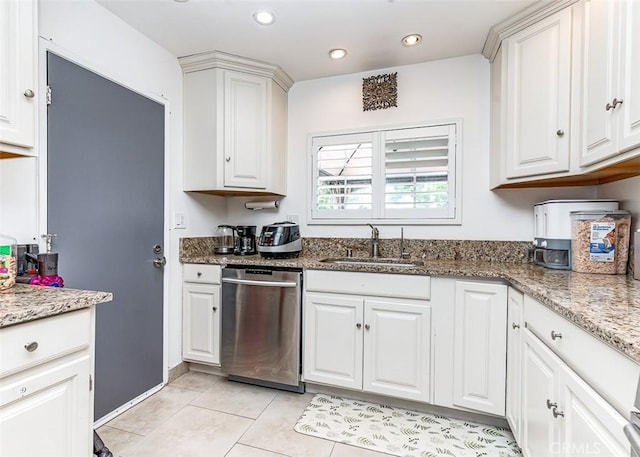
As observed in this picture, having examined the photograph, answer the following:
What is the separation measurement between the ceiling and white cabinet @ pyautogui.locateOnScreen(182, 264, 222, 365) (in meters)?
1.57

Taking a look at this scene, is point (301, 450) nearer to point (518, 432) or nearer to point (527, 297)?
→ point (518, 432)

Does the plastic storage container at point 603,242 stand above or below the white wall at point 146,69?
below

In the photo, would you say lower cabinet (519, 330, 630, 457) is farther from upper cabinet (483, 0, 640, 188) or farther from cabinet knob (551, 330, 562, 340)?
upper cabinet (483, 0, 640, 188)

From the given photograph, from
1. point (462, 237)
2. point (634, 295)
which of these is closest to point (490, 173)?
point (462, 237)

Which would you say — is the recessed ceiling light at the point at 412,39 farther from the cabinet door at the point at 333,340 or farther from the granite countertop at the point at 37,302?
the granite countertop at the point at 37,302

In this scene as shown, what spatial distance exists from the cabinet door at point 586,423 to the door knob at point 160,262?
223 centimetres

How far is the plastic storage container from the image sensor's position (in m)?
1.59

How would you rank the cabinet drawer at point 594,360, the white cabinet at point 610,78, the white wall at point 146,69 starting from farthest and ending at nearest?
the white wall at point 146,69, the white cabinet at point 610,78, the cabinet drawer at point 594,360

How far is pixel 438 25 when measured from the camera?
6.29 feet

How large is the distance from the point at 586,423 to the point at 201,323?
7.20ft

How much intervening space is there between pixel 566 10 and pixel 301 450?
2.65 m

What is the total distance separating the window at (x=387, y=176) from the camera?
7.64ft

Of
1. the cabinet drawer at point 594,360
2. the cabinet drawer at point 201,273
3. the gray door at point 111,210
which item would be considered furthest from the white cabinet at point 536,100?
the gray door at point 111,210

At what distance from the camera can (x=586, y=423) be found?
34.0 inches
